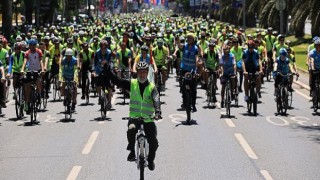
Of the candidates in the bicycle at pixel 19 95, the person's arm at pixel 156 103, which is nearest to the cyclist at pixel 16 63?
the bicycle at pixel 19 95

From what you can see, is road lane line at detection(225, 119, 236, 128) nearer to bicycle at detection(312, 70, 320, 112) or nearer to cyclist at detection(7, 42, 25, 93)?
bicycle at detection(312, 70, 320, 112)

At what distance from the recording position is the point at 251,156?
1373 cm

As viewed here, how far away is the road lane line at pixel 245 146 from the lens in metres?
→ 13.9

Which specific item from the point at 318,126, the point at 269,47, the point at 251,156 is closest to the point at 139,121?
the point at 251,156

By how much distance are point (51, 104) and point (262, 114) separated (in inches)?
272

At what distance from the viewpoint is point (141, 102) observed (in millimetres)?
10898

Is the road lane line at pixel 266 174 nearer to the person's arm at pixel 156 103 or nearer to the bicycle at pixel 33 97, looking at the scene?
the person's arm at pixel 156 103

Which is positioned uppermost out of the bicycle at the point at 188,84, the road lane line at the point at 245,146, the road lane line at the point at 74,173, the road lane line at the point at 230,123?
the bicycle at the point at 188,84

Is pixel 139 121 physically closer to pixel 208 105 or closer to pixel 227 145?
pixel 227 145

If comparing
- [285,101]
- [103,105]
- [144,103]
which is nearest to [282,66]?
[285,101]

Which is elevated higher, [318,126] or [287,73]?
[287,73]

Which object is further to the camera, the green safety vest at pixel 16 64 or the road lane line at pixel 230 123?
the green safety vest at pixel 16 64

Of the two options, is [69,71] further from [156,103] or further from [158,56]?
[156,103]

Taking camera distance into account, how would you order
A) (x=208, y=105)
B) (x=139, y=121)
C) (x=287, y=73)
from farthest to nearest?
(x=208, y=105), (x=287, y=73), (x=139, y=121)
